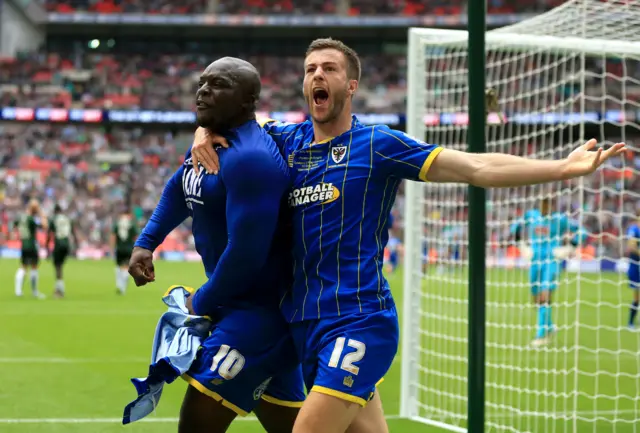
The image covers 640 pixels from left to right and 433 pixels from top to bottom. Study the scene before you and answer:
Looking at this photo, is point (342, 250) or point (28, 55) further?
point (28, 55)

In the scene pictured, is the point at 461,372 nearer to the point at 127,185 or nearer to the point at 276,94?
the point at 127,185

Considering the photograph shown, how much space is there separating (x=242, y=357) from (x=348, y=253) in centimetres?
62

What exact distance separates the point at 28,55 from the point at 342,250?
43.9 metres

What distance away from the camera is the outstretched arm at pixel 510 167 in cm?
337

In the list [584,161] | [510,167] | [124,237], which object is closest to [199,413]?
[510,167]

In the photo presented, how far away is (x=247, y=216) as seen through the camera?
12.3 feet

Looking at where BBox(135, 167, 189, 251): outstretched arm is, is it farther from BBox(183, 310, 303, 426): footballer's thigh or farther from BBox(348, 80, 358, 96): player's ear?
BBox(348, 80, 358, 96): player's ear

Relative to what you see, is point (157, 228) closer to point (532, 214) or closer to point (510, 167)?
point (510, 167)

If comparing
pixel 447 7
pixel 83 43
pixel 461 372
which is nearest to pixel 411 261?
pixel 461 372

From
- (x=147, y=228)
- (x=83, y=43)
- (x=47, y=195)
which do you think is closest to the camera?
(x=147, y=228)

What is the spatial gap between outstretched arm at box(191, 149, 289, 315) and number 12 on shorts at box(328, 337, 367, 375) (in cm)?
45

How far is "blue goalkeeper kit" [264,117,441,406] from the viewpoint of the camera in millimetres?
3756

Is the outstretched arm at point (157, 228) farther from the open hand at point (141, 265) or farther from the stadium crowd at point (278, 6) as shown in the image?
the stadium crowd at point (278, 6)

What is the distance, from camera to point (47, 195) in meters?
37.2
